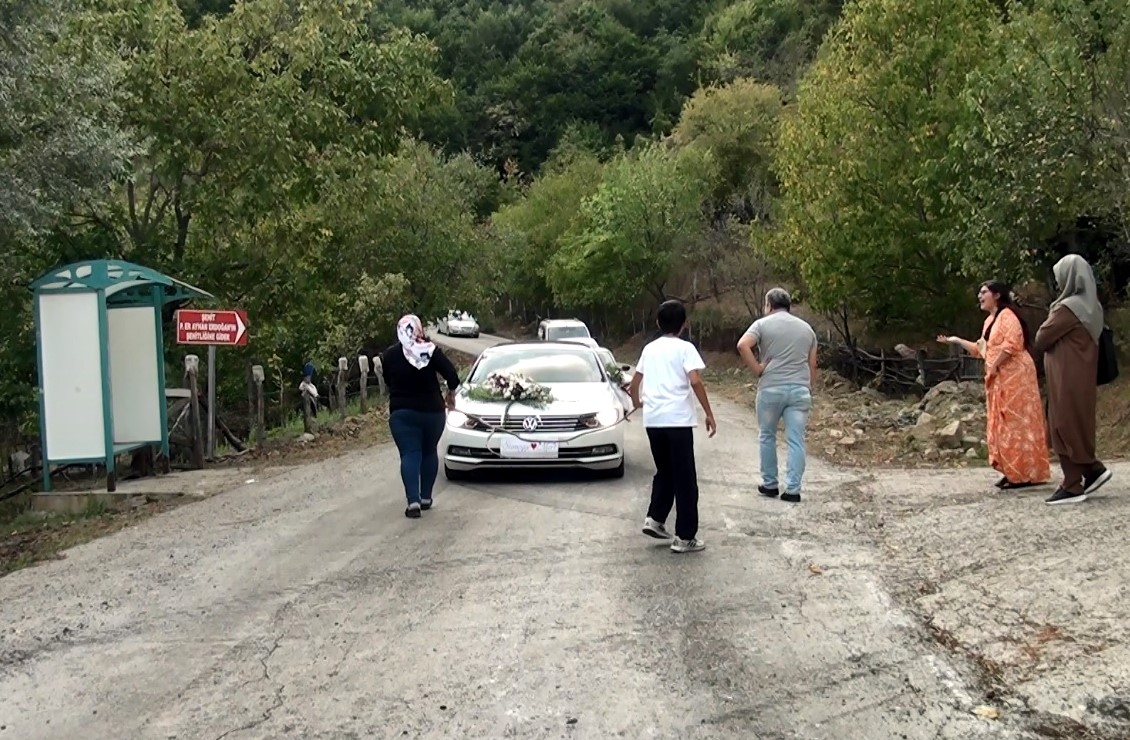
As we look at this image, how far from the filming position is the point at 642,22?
88.2 meters

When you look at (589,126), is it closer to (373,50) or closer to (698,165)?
(698,165)

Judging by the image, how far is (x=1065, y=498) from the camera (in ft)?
28.3

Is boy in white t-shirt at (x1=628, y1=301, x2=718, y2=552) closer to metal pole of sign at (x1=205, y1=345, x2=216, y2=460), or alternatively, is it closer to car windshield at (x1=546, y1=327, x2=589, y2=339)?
metal pole of sign at (x1=205, y1=345, x2=216, y2=460)

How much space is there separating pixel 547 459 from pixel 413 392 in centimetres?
195

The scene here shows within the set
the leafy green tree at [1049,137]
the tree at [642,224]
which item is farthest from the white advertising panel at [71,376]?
the tree at [642,224]

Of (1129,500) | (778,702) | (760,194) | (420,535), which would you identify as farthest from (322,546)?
(760,194)

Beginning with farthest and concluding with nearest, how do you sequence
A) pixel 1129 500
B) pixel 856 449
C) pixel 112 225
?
pixel 112 225, pixel 856 449, pixel 1129 500

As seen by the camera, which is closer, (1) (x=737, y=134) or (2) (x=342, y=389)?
(2) (x=342, y=389)

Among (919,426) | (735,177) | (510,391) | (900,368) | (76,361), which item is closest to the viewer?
(510,391)

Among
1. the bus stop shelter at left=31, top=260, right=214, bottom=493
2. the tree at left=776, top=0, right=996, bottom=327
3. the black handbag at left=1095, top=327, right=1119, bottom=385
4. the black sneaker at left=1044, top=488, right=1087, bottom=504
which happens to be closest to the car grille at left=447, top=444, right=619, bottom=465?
the bus stop shelter at left=31, top=260, right=214, bottom=493

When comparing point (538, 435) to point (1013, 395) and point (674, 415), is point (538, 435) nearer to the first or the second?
point (674, 415)

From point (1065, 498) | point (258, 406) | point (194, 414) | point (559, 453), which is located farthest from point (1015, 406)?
point (258, 406)

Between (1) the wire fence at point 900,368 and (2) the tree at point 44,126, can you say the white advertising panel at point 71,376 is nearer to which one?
(2) the tree at point 44,126

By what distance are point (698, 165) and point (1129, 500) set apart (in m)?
36.3
